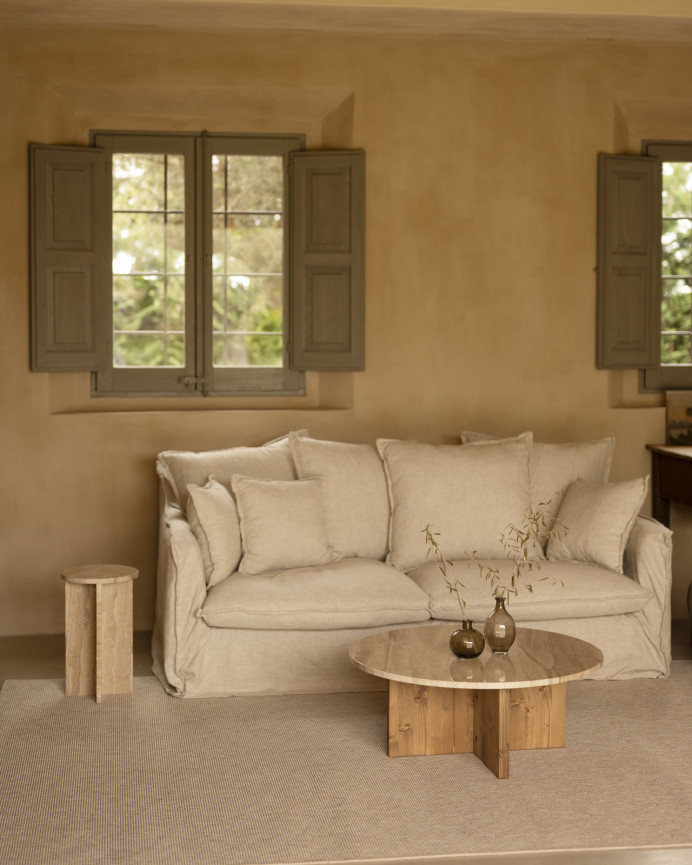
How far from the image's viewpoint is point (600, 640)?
437 cm

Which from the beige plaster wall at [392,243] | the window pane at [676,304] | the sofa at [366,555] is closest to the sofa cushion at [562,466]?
the sofa at [366,555]

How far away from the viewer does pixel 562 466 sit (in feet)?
16.3

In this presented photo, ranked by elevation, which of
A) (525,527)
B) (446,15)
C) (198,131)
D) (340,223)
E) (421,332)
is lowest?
(525,527)

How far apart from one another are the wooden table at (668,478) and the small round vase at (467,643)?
1.97 metres

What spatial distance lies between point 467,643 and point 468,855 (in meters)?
0.81

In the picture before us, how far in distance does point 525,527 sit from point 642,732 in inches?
46.9

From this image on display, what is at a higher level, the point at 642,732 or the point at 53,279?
the point at 53,279

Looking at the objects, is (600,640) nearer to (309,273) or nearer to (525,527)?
(525,527)

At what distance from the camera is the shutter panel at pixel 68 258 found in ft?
17.1

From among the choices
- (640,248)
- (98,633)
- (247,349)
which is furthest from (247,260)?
(98,633)

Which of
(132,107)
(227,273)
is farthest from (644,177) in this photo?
(132,107)

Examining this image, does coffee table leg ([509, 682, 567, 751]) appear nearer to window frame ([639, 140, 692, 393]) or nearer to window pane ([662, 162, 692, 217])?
window frame ([639, 140, 692, 393])

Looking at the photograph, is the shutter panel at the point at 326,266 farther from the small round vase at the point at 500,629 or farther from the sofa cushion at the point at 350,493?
the small round vase at the point at 500,629

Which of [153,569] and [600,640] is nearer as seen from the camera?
[600,640]
